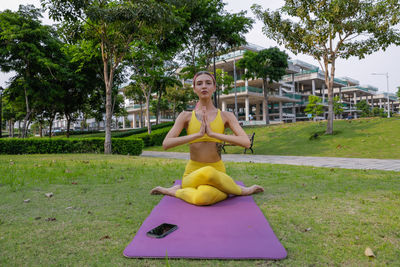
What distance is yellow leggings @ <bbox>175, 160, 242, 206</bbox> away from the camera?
3232mm

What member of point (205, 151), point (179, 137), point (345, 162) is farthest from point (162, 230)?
point (345, 162)

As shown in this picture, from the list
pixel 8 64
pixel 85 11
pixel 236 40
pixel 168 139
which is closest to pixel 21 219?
pixel 168 139

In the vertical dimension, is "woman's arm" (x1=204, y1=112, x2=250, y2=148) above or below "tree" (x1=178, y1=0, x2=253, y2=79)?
below

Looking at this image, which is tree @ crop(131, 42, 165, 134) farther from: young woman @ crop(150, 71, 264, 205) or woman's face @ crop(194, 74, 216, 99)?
young woman @ crop(150, 71, 264, 205)

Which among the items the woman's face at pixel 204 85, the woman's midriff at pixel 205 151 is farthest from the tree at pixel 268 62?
A: the woman's midriff at pixel 205 151

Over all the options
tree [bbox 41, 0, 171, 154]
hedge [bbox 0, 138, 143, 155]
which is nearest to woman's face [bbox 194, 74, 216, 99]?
tree [bbox 41, 0, 171, 154]

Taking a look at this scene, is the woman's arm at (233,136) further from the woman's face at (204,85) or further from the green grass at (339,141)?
the green grass at (339,141)

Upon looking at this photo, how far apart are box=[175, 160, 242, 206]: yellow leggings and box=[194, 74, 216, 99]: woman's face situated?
123cm

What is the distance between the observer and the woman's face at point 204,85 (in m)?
3.91

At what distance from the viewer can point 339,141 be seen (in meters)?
14.1

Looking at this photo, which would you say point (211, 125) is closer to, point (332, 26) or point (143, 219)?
point (143, 219)

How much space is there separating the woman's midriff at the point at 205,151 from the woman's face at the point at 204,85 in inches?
31.3

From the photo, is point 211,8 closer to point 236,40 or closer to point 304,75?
point 236,40

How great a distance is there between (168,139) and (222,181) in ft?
3.36
